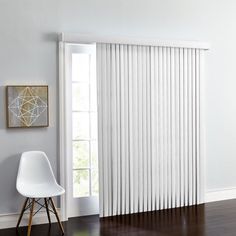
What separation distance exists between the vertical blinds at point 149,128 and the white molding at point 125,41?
0.22ft

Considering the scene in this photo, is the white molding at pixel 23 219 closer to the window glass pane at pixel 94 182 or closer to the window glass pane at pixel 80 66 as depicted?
the window glass pane at pixel 94 182

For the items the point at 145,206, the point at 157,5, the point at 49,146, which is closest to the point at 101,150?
the point at 49,146

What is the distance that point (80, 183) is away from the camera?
4699 mm

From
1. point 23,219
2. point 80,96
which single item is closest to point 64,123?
point 80,96

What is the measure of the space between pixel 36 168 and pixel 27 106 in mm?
669

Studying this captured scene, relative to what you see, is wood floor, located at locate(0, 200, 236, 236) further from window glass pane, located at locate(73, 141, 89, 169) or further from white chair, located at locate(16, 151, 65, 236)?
window glass pane, located at locate(73, 141, 89, 169)

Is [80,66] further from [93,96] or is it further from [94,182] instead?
[94,182]

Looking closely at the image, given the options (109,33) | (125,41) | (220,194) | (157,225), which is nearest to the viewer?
(157,225)

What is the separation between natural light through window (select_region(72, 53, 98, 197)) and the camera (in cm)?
465

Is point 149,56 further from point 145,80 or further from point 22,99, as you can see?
point 22,99

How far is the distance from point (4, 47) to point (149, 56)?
5.38 ft

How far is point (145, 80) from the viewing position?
4.77 metres

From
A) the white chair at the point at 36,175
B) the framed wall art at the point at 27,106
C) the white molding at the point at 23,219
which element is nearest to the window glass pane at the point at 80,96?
the framed wall art at the point at 27,106

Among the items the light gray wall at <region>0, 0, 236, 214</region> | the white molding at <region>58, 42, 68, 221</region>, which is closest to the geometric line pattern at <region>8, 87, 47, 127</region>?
the light gray wall at <region>0, 0, 236, 214</region>
